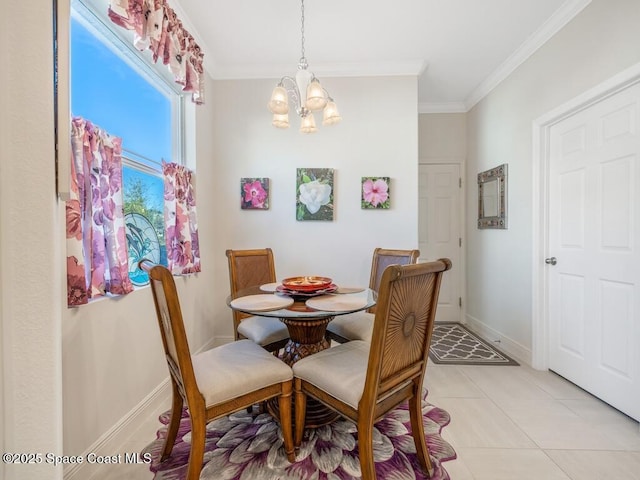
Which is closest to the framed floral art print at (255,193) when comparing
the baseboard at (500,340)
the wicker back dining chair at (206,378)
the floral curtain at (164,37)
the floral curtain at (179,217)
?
the floral curtain at (179,217)

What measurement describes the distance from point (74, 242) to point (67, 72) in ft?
2.62

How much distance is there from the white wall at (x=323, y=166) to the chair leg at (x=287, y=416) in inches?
61.8

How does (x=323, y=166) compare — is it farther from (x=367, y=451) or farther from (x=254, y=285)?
(x=367, y=451)

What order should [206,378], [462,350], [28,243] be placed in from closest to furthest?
[28,243] < [206,378] < [462,350]

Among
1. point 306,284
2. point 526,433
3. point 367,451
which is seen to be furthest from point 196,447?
point 526,433

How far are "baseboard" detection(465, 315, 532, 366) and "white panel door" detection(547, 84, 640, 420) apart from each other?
0.22 metres

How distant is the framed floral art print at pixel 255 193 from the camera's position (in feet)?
9.44

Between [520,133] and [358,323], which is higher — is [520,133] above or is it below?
Answer: above

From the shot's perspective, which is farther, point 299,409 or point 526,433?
point 526,433

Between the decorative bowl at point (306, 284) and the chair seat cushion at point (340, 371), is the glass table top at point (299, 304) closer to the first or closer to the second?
the decorative bowl at point (306, 284)

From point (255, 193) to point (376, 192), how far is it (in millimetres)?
1189

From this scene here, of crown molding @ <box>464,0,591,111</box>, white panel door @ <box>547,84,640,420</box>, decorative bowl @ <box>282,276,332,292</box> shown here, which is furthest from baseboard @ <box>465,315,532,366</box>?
crown molding @ <box>464,0,591,111</box>

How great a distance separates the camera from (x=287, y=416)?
1385 millimetres

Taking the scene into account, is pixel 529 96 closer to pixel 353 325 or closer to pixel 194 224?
pixel 353 325
